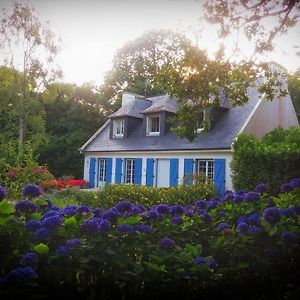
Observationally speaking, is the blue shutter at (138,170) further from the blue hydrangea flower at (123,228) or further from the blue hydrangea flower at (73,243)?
the blue hydrangea flower at (73,243)

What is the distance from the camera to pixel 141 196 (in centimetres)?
928

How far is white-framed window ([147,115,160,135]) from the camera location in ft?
59.0

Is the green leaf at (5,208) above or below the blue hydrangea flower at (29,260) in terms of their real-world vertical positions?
above

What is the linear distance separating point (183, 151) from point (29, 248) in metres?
13.1

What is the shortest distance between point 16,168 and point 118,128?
11168 mm

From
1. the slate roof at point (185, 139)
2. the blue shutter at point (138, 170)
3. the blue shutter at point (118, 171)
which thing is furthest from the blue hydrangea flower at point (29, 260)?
the blue shutter at point (118, 171)

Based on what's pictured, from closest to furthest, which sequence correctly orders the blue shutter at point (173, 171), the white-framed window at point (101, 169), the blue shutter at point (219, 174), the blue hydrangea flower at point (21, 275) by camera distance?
the blue hydrangea flower at point (21, 275) < the blue shutter at point (219, 174) < the blue shutter at point (173, 171) < the white-framed window at point (101, 169)

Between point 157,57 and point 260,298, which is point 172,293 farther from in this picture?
point 157,57

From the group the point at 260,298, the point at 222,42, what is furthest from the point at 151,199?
the point at 260,298

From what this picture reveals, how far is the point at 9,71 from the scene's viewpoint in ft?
17.8

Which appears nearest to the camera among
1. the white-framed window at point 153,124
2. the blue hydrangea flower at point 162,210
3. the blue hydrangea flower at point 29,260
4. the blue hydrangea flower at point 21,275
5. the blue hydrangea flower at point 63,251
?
Result: the blue hydrangea flower at point 21,275

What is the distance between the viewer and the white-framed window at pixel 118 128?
19.3 metres

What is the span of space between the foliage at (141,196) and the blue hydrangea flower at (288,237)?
6491 mm

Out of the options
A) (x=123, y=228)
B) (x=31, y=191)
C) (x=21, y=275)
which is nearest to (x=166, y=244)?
(x=123, y=228)
